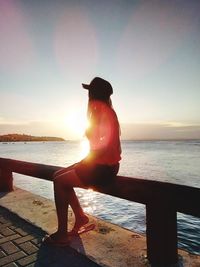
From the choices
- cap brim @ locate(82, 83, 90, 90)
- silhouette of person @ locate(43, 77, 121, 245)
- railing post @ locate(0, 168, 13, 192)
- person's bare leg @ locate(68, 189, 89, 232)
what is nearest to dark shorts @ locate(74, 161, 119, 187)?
silhouette of person @ locate(43, 77, 121, 245)

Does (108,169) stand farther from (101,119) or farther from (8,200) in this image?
(8,200)

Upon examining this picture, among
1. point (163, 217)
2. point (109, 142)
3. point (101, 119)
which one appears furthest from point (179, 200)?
point (101, 119)

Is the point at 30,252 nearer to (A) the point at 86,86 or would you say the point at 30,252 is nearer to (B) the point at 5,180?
(A) the point at 86,86

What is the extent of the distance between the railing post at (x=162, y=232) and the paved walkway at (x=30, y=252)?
2.28ft

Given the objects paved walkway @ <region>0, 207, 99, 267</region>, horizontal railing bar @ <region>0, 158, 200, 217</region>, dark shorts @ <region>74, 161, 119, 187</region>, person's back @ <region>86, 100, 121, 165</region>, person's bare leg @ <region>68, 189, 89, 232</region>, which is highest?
person's back @ <region>86, 100, 121, 165</region>

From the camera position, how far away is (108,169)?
334 cm

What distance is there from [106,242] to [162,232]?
94 centimetres

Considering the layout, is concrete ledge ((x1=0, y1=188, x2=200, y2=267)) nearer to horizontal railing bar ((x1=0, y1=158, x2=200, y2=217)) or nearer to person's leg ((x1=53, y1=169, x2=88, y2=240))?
person's leg ((x1=53, y1=169, x2=88, y2=240))

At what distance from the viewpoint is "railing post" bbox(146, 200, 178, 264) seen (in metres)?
2.93

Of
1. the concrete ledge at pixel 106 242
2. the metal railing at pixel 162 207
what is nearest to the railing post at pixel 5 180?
the concrete ledge at pixel 106 242

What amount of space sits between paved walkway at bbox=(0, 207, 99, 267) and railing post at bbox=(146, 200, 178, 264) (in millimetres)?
696

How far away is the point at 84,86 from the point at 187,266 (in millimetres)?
2328

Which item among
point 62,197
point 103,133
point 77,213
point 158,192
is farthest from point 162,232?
point 77,213

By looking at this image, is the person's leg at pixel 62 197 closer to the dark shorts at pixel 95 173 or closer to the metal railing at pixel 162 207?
the dark shorts at pixel 95 173
